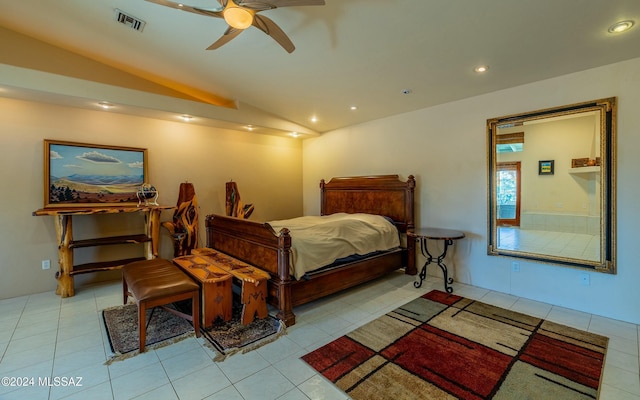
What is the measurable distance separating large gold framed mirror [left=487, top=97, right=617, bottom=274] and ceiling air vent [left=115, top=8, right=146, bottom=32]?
13.9 feet

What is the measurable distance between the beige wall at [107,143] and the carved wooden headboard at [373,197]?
47.9 inches

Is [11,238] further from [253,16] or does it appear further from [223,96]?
[253,16]

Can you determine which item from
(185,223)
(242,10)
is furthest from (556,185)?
(185,223)

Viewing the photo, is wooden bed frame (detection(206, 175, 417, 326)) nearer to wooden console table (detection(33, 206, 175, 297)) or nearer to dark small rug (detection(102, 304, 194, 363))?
dark small rug (detection(102, 304, 194, 363))

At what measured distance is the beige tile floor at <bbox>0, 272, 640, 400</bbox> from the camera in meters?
1.92

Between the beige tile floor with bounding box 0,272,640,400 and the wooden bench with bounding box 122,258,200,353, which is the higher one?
the wooden bench with bounding box 122,258,200,353

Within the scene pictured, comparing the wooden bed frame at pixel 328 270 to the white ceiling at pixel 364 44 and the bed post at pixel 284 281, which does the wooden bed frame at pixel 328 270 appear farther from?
the white ceiling at pixel 364 44

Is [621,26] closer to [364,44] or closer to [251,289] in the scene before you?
[364,44]

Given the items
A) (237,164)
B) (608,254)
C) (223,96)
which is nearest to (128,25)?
(223,96)

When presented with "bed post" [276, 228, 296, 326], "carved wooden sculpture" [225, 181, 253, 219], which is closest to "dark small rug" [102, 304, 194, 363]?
"bed post" [276, 228, 296, 326]

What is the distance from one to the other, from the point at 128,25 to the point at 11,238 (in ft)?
9.92

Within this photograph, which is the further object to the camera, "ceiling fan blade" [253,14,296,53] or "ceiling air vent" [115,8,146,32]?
"ceiling air vent" [115,8,146,32]

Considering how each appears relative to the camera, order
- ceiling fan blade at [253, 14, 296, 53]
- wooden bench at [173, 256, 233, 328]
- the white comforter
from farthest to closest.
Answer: the white comforter, wooden bench at [173, 256, 233, 328], ceiling fan blade at [253, 14, 296, 53]

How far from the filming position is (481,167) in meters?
3.82
